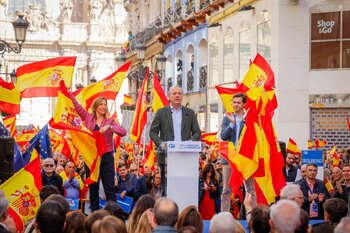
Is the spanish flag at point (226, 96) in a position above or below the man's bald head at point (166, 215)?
above

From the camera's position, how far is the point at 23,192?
39.8 ft

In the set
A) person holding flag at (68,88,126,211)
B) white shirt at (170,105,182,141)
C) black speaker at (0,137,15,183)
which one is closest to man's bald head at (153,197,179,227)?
black speaker at (0,137,15,183)

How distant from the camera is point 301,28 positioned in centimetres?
2772

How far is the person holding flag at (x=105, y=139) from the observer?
44.3ft

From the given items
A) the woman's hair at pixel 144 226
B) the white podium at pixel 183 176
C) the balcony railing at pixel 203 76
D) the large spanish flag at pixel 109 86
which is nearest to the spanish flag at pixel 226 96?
the large spanish flag at pixel 109 86

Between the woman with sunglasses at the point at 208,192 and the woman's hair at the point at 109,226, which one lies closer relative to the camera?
the woman's hair at the point at 109,226

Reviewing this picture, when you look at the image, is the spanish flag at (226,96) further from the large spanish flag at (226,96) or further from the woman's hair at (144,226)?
the woman's hair at (144,226)

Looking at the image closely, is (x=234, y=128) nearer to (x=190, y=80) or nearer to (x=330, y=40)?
(x=330, y=40)

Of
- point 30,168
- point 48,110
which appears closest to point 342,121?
point 30,168

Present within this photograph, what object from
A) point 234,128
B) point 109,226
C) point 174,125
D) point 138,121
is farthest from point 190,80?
point 109,226

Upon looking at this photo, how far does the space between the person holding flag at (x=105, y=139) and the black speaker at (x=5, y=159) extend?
1331 mm

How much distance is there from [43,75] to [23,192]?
22.6ft

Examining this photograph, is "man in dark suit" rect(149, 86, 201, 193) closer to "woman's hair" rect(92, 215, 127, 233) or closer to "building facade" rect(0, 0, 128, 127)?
Answer: "woman's hair" rect(92, 215, 127, 233)

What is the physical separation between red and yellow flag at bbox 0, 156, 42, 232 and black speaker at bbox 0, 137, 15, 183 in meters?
0.42
